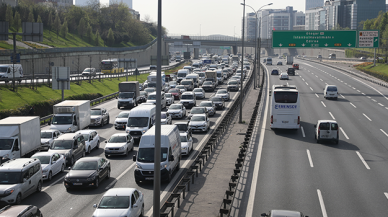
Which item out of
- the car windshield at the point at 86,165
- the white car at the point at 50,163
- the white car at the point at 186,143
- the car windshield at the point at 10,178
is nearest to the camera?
the car windshield at the point at 10,178

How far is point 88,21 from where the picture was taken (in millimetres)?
139625

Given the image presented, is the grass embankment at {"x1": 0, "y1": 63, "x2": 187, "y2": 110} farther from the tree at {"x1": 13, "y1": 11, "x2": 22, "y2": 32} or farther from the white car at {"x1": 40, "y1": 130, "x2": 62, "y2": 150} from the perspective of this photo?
the tree at {"x1": 13, "y1": 11, "x2": 22, "y2": 32}

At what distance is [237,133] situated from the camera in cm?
3297

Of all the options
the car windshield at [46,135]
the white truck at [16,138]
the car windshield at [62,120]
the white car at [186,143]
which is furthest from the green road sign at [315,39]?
the white truck at [16,138]

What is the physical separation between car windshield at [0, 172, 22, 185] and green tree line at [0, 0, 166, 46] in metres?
77.4

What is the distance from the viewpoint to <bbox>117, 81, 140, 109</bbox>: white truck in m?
47.3

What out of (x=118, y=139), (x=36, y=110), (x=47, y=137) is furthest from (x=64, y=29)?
(x=118, y=139)

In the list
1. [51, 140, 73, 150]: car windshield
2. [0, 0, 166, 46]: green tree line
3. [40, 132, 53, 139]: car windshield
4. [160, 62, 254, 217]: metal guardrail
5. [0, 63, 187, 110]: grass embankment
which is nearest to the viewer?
[160, 62, 254, 217]: metal guardrail

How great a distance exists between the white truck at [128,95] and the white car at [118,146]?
2036 cm

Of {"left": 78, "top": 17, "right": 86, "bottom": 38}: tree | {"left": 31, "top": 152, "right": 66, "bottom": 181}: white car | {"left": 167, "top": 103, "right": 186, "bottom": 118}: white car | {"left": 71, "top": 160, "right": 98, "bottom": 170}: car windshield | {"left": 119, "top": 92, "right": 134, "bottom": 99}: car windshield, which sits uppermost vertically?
{"left": 78, "top": 17, "right": 86, "bottom": 38}: tree

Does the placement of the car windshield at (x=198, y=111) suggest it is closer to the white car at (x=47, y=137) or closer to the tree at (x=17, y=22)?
the white car at (x=47, y=137)

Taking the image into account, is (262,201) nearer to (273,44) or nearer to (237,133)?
(237,133)

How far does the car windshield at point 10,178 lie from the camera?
59.3ft

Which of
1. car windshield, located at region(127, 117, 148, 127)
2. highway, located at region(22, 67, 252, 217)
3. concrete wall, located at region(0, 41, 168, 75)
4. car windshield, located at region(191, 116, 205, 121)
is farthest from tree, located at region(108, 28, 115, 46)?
highway, located at region(22, 67, 252, 217)
